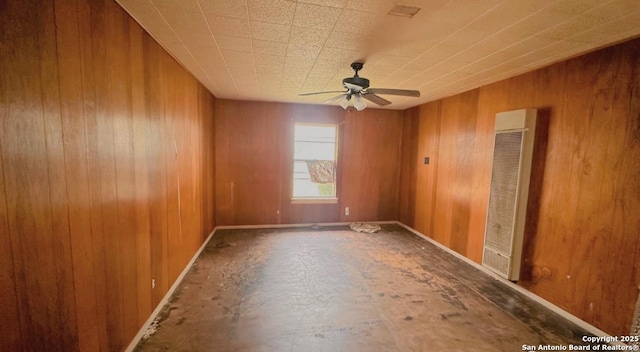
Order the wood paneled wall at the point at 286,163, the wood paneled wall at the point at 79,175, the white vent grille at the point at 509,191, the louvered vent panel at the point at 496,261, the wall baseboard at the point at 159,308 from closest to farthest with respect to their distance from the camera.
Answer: the wood paneled wall at the point at 79,175
the wall baseboard at the point at 159,308
the white vent grille at the point at 509,191
the louvered vent panel at the point at 496,261
the wood paneled wall at the point at 286,163

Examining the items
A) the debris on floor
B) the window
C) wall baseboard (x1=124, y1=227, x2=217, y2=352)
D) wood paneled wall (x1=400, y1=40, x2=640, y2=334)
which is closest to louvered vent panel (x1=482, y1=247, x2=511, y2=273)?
wood paneled wall (x1=400, y1=40, x2=640, y2=334)

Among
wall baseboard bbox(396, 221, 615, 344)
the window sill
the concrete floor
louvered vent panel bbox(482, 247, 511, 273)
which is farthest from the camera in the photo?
the window sill

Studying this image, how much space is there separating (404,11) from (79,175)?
7.16 feet

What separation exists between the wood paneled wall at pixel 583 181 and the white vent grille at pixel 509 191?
0.44 feet

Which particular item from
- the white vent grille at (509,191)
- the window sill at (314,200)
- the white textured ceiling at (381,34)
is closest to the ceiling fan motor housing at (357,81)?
the white textured ceiling at (381,34)

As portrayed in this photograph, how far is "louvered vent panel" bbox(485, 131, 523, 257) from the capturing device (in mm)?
2836

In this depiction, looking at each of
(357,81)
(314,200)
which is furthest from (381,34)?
(314,200)

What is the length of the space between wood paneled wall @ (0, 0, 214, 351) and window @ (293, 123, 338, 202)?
114 inches

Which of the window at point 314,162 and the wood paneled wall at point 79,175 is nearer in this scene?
the wood paneled wall at point 79,175

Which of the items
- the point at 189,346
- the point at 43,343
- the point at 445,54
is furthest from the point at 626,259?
the point at 43,343

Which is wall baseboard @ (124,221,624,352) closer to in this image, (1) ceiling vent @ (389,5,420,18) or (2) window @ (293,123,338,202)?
(2) window @ (293,123,338,202)

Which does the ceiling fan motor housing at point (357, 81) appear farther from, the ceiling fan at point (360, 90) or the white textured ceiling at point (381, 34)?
the white textured ceiling at point (381, 34)

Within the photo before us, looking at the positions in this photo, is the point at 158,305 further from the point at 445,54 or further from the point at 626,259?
the point at 626,259

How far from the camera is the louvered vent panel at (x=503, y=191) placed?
284 centimetres
